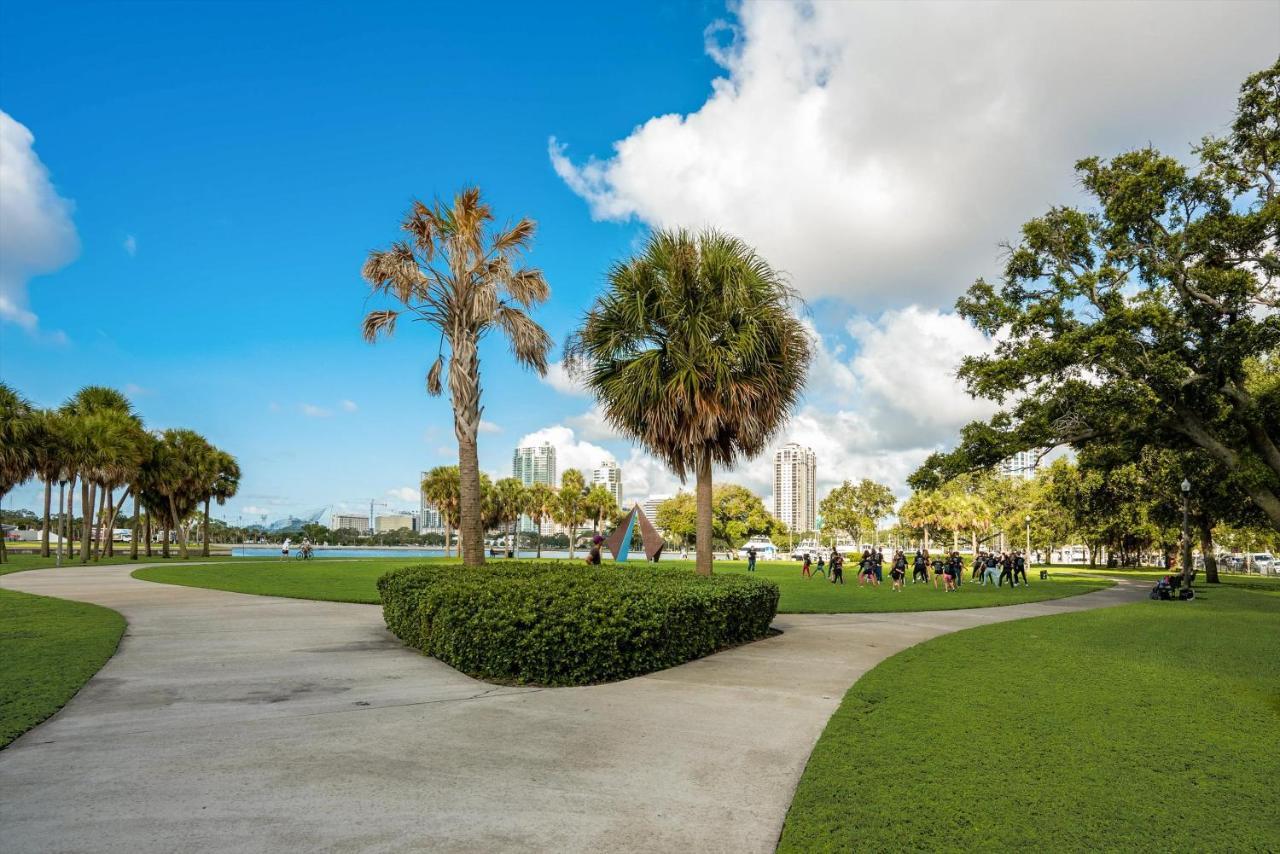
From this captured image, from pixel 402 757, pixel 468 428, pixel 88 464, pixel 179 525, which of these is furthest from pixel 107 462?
pixel 402 757

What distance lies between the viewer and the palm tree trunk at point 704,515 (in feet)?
47.1

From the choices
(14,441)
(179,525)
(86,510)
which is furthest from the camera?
(179,525)

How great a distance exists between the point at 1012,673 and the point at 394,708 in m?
7.91

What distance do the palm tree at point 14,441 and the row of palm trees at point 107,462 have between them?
0.04m

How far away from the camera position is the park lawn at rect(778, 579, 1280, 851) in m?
4.27

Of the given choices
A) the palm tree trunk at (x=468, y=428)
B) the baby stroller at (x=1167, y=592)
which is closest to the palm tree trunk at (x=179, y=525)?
the palm tree trunk at (x=468, y=428)

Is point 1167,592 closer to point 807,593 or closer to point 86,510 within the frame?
point 807,593

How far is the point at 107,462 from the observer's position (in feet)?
146

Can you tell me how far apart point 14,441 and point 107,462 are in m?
4.62

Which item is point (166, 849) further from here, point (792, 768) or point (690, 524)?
point (690, 524)

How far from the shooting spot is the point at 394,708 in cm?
722

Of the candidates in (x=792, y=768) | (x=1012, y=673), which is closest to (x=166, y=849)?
(x=792, y=768)

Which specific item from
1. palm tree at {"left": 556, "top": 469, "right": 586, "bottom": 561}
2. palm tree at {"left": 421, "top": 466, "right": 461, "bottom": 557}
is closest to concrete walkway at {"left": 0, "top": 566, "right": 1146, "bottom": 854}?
palm tree at {"left": 421, "top": 466, "right": 461, "bottom": 557}

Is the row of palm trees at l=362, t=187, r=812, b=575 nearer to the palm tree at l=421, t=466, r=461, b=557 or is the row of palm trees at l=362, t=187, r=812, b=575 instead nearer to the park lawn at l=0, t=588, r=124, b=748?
the park lawn at l=0, t=588, r=124, b=748
